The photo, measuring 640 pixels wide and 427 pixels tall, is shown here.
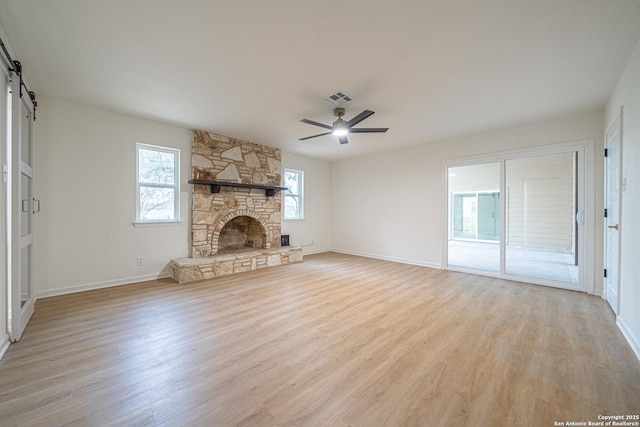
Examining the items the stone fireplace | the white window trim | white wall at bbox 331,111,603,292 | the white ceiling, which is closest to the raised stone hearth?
the stone fireplace

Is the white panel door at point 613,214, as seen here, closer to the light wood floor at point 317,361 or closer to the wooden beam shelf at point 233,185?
the light wood floor at point 317,361

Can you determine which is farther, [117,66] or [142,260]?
[142,260]

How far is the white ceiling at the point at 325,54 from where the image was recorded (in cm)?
193

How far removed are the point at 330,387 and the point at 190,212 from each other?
13.6 feet

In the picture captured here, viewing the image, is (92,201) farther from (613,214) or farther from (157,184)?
(613,214)

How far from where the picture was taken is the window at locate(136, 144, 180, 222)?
14.0ft

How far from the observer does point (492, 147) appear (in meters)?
4.60

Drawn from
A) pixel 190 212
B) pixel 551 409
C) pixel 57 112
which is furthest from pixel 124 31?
pixel 551 409

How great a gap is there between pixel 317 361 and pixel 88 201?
4064 mm

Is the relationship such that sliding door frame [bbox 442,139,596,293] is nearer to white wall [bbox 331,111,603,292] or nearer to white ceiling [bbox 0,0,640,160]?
white wall [bbox 331,111,603,292]

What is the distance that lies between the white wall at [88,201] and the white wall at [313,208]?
9.61ft

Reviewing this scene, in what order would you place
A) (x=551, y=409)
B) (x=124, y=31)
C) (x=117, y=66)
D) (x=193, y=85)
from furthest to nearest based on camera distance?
(x=193, y=85) < (x=117, y=66) < (x=124, y=31) < (x=551, y=409)

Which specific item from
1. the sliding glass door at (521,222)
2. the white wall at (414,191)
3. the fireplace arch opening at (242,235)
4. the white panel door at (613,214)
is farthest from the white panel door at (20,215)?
the sliding glass door at (521,222)

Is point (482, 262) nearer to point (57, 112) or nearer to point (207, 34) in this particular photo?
point (207, 34)
